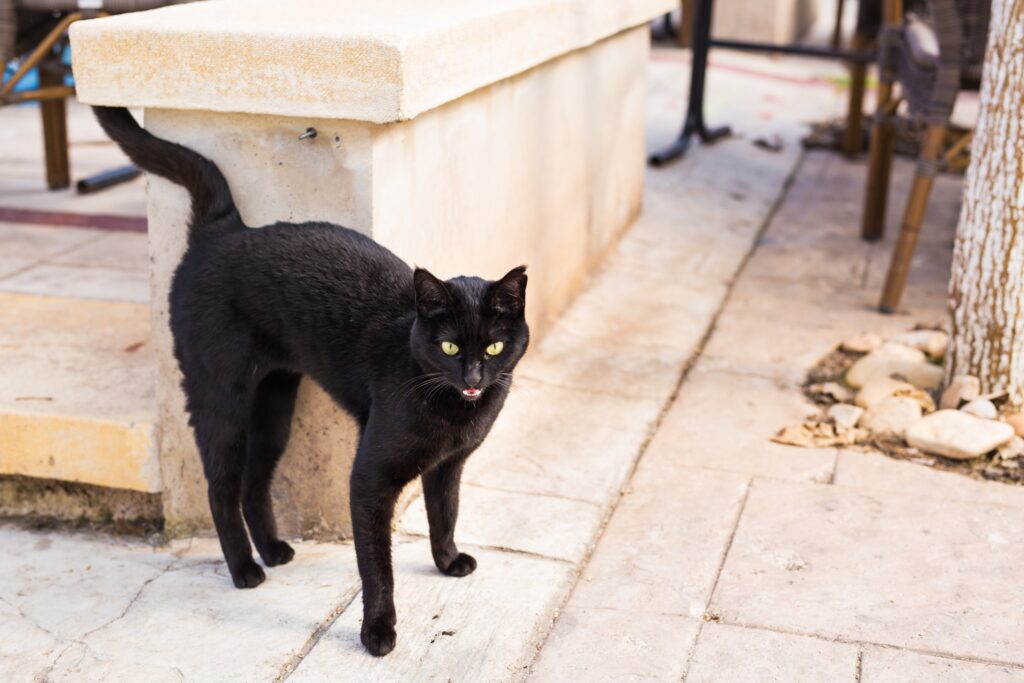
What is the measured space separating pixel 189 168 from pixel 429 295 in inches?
28.8

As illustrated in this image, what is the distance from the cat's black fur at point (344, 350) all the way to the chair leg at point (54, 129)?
2.53m

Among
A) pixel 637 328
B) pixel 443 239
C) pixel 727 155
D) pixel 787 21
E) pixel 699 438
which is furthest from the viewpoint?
pixel 787 21

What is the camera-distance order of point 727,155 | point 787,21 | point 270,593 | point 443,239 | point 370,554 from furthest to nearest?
1. point 787,21
2. point 727,155
3. point 443,239
4. point 270,593
5. point 370,554

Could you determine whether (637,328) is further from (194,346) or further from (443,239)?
(194,346)

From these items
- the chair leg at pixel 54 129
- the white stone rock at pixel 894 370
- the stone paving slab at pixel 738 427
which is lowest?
the stone paving slab at pixel 738 427

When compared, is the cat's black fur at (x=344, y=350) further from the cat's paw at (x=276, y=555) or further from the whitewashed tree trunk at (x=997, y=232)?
the whitewashed tree trunk at (x=997, y=232)

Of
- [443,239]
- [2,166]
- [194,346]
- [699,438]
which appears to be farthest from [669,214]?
[194,346]

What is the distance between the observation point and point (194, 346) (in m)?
2.68

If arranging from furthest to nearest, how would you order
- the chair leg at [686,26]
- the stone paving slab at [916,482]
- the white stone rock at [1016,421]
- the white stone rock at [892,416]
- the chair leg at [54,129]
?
the chair leg at [686,26], the chair leg at [54,129], the white stone rock at [892,416], the white stone rock at [1016,421], the stone paving slab at [916,482]

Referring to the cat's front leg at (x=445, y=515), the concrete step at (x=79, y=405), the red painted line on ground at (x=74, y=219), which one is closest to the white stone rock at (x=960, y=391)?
the cat's front leg at (x=445, y=515)

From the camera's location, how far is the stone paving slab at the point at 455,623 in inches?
98.2

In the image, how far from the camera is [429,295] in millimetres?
2398

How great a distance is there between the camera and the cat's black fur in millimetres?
2467

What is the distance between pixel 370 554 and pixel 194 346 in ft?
2.02
